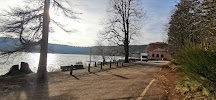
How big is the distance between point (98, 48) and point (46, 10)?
47.7 m

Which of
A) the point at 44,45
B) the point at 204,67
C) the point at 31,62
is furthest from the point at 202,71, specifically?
the point at 31,62

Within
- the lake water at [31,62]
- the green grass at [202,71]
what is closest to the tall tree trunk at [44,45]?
the lake water at [31,62]

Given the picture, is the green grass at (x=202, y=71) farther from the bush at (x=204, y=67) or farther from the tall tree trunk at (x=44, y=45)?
the tall tree trunk at (x=44, y=45)

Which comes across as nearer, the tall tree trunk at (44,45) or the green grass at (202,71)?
the green grass at (202,71)

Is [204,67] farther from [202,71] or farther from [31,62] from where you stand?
[31,62]

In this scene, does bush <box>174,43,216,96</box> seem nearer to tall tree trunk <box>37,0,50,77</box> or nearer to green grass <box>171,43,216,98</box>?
green grass <box>171,43,216,98</box>

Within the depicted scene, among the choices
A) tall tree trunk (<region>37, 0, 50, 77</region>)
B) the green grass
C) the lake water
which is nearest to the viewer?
the green grass

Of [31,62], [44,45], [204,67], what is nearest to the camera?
[204,67]

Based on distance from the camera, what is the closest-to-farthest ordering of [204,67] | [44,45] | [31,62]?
[204,67]
[44,45]
[31,62]

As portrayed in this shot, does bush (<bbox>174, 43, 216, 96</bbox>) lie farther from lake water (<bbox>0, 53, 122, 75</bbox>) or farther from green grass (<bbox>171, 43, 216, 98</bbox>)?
lake water (<bbox>0, 53, 122, 75</bbox>)

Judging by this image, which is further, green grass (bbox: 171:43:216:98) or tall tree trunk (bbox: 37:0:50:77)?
tall tree trunk (bbox: 37:0:50:77)

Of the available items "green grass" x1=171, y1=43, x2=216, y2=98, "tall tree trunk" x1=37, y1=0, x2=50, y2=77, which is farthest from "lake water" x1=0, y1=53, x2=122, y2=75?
"green grass" x1=171, y1=43, x2=216, y2=98

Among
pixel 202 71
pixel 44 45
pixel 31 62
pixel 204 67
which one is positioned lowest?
pixel 31 62

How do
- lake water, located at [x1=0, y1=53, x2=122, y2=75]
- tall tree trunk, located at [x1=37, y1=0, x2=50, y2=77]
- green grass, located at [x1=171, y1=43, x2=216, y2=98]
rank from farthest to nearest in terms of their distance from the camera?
lake water, located at [x1=0, y1=53, x2=122, y2=75]
tall tree trunk, located at [x1=37, y1=0, x2=50, y2=77]
green grass, located at [x1=171, y1=43, x2=216, y2=98]
